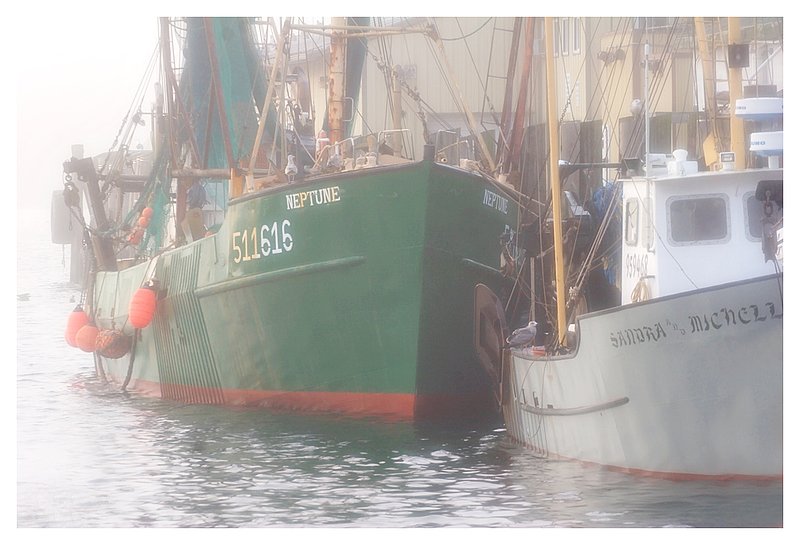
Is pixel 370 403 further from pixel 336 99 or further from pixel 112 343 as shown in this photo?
pixel 112 343

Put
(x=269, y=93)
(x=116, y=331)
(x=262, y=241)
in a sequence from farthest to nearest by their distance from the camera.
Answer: (x=116, y=331)
(x=262, y=241)
(x=269, y=93)

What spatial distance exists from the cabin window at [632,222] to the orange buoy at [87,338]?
532 centimetres

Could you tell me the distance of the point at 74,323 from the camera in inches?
523

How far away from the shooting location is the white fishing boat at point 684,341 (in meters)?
9.58

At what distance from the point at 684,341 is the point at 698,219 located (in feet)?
3.80

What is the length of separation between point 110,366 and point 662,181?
6.64 meters

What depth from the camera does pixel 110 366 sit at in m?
14.7

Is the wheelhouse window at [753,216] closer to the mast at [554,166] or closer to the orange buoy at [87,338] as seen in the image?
the mast at [554,166]

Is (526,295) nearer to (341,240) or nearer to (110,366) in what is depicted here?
(341,240)

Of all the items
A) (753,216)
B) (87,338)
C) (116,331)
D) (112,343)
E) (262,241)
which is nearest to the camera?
(753,216)

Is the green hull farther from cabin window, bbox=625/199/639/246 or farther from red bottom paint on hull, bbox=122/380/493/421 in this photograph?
cabin window, bbox=625/199/639/246

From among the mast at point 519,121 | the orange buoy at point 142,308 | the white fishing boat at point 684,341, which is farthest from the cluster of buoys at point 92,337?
the white fishing boat at point 684,341

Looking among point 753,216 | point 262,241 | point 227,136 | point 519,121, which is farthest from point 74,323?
point 753,216
